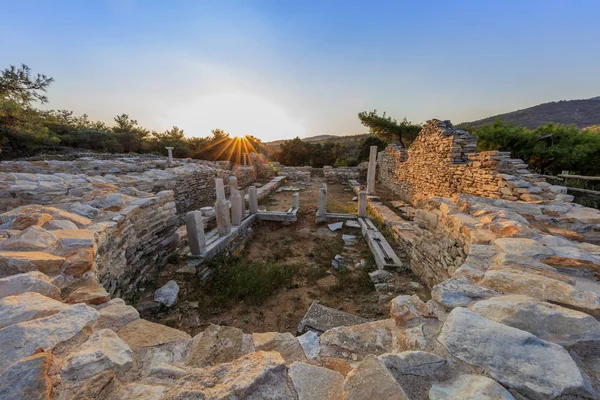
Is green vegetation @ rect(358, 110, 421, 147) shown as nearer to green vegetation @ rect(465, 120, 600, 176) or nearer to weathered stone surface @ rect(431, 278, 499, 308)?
green vegetation @ rect(465, 120, 600, 176)

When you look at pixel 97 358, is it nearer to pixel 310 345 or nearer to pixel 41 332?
pixel 41 332

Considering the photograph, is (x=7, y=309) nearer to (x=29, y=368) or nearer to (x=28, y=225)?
(x=29, y=368)

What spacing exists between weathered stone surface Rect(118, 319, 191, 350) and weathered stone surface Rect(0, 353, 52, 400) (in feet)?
1.49

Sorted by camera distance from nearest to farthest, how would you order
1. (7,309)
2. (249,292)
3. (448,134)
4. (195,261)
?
(7,309) → (249,292) → (195,261) → (448,134)

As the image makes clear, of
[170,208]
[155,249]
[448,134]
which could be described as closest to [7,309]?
[155,249]

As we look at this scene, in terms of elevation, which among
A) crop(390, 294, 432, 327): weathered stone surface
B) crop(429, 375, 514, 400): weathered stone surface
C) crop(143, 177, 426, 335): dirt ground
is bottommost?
crop(143, 177, 426, 335): dirt ground

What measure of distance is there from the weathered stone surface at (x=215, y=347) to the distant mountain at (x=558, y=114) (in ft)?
128

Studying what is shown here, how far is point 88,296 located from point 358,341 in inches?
74.0

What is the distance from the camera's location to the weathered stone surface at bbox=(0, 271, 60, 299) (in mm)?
1421

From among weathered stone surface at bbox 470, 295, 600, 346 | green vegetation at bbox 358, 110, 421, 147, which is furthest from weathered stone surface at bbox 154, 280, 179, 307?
green vegetation at bbox 358, 110, 421, 147

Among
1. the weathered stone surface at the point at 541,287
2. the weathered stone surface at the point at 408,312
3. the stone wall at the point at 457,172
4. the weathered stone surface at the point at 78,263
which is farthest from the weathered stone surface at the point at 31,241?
the stone wall at the point at 457,172

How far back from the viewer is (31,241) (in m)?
1.94

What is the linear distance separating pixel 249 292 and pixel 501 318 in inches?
133

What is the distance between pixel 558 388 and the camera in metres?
0.90
